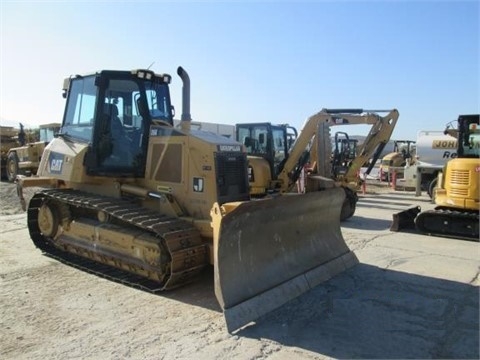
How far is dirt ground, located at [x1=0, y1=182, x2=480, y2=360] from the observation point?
4.03 meters

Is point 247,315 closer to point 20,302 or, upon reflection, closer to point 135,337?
point 135,337

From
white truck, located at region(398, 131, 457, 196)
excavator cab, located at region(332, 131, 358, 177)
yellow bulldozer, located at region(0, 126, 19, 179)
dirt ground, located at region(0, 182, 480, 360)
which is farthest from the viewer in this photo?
yellow bulldozer, located at region(0, 126, 19, 179)

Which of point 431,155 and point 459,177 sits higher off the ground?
point 431,155

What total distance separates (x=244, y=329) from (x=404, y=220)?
7150 millimetres

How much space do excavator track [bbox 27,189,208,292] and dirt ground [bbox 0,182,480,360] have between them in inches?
7.1

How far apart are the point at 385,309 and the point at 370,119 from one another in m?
7.64

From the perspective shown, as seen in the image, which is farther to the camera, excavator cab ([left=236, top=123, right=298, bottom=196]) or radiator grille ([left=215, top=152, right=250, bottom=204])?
excavator cab ([left=236, top=123, right=298, bottom=196])

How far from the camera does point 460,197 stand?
941 cm

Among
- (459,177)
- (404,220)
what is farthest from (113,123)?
(404,220)

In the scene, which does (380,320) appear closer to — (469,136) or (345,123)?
(469,136)

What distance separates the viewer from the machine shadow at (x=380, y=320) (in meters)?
4.07

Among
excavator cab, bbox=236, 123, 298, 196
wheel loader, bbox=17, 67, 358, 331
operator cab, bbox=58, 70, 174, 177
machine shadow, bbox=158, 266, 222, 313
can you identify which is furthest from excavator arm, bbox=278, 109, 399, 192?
machine shadow, bbox=158, 266, 222, 313

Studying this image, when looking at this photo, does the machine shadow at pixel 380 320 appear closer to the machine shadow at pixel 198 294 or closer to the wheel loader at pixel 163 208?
the wheel loader at pixel 163 208

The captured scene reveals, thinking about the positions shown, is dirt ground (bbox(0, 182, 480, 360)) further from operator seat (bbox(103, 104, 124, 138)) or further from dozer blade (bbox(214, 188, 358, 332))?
operator seat (bbox(103, 104, 124, 138))
